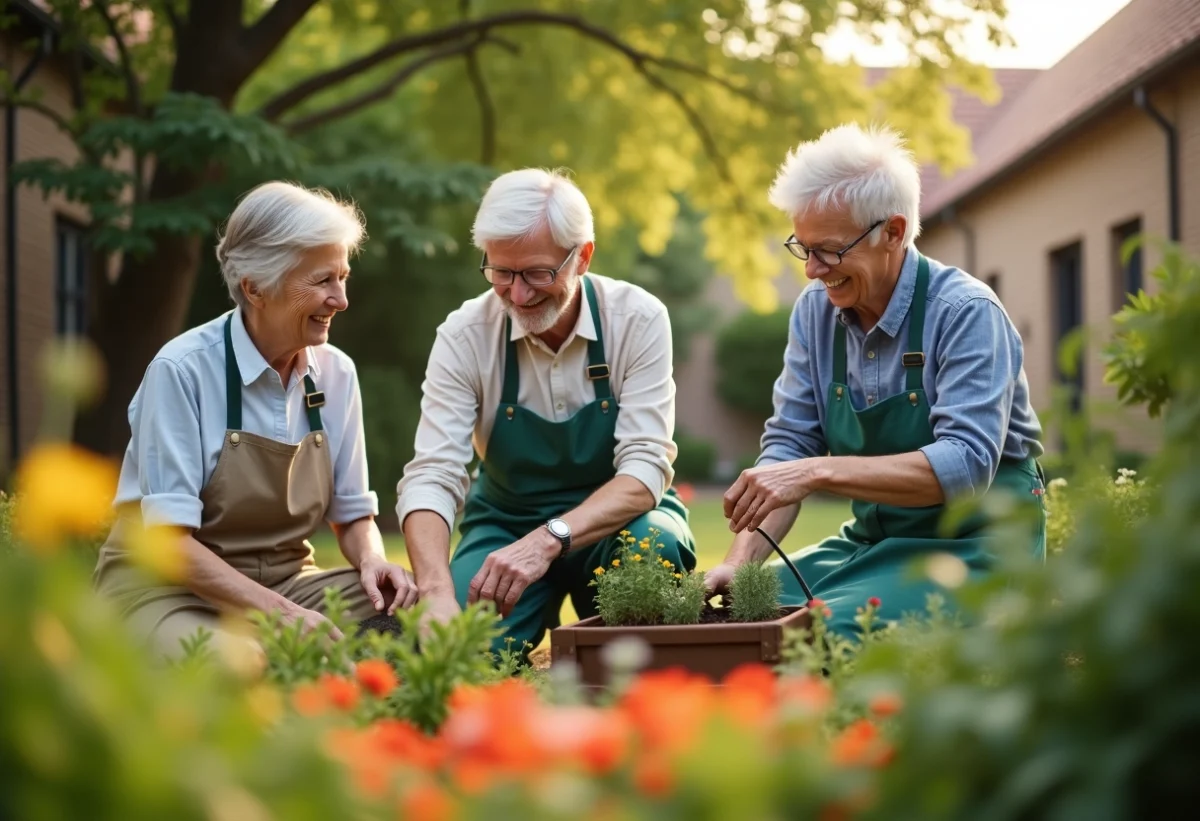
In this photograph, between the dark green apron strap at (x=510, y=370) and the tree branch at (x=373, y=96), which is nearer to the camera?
the dark green apron strap at (x=510, y=370)

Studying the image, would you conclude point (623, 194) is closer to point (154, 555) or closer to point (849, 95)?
point (849, 95)

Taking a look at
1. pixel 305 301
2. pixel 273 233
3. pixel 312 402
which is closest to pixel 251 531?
pixel 312 402

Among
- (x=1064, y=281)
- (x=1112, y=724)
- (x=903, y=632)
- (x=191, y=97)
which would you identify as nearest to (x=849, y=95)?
(x=1064, y=281)

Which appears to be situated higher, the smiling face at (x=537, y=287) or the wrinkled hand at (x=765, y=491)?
the smiling face at (x=537, y=287)

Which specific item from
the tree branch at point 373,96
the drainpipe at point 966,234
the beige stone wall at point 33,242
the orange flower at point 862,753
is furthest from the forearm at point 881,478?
the drainpipe at point 966,234

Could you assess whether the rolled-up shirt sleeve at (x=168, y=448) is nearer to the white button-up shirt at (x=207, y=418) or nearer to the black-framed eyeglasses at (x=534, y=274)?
the white button-up shirt at (x=207, y=418)

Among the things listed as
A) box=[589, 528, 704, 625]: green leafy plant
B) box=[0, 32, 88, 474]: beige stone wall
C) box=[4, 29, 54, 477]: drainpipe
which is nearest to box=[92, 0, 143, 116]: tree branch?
box=[4, 29, 54, 477]: drainpipe

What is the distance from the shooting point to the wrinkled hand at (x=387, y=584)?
3.48 meters

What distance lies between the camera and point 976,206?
20.6 metres

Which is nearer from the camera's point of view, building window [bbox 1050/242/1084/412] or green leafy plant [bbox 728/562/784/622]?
green leafy plant [bbox 728/562/784/622]

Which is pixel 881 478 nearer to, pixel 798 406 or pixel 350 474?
pixel 798 406

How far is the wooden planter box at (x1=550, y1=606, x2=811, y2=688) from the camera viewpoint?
289 cm

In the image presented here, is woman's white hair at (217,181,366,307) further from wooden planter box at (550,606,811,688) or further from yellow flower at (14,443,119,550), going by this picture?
yellow flower at (14,443,119,550)

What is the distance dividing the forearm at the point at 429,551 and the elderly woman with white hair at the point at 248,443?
47mm
